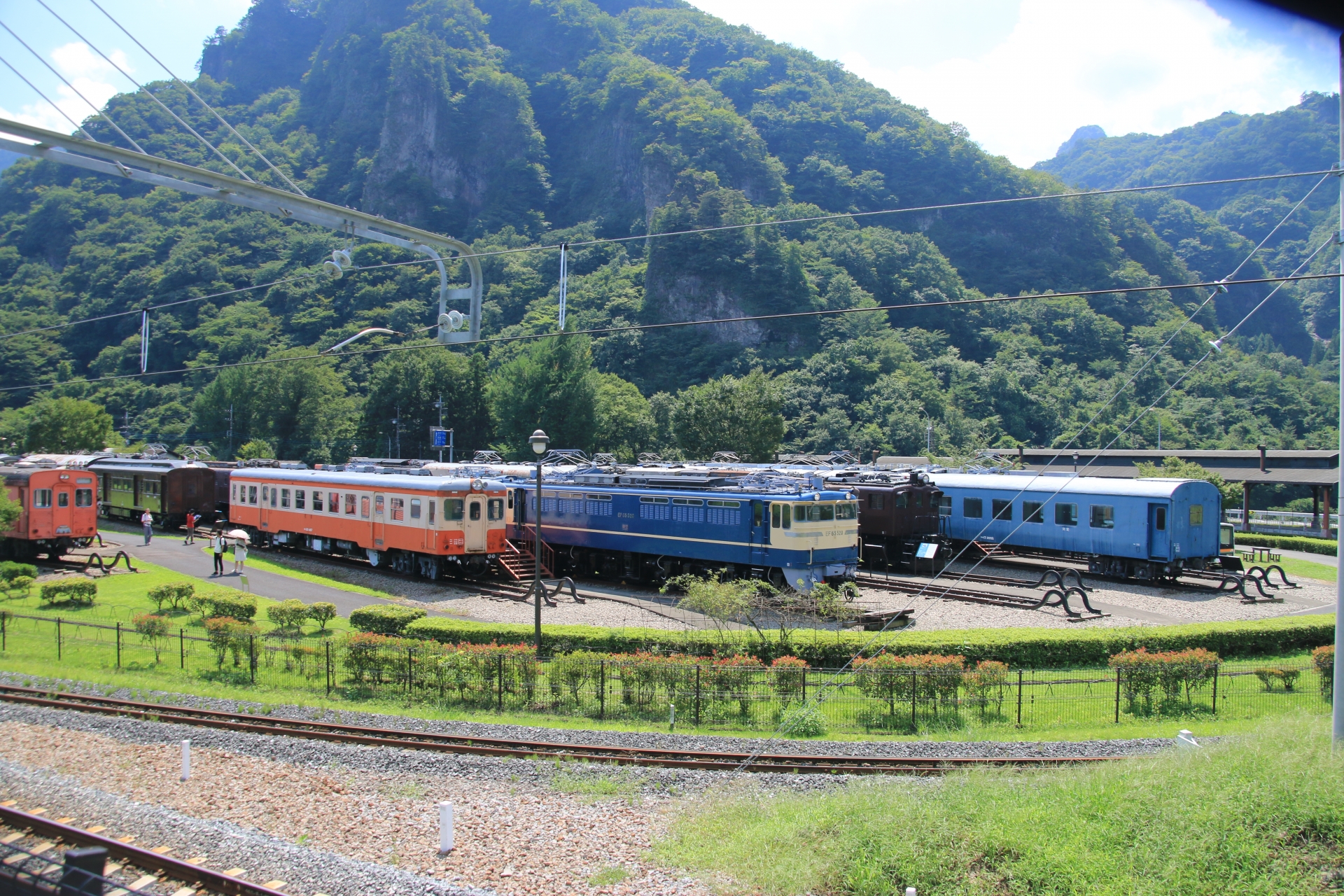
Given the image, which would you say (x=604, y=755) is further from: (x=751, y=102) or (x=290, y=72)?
(x=290, y=72)

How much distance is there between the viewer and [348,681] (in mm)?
16047

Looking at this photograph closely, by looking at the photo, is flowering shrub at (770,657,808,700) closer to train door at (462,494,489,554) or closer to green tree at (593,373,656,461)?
train door at (462,494,489,554)

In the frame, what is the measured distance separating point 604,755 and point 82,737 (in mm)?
8554

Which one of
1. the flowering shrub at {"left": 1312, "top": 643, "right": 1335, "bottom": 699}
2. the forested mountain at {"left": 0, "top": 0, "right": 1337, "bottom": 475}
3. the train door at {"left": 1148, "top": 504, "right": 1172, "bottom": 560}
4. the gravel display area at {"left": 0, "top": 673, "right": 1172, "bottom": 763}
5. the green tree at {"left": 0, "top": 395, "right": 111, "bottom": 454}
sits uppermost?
the forested mountain at {"left": 0, "top": 0, "right": 1337, "bottom": 475}

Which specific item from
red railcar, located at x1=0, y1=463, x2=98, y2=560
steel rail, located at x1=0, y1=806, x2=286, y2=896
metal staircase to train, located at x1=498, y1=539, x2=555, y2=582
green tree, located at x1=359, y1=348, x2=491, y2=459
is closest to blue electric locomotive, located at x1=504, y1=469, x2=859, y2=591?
metal staircase to train, located at x1=498, y1=539, x2=555, y2=582

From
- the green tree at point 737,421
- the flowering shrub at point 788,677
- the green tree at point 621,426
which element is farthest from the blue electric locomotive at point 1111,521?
the green tree at point 621,426

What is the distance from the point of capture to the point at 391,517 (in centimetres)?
2692

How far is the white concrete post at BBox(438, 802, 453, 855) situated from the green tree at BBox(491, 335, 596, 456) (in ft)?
172

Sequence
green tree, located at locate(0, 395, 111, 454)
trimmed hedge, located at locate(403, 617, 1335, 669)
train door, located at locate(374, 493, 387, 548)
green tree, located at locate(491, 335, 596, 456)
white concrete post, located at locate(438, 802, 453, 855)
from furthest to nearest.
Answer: green tree, located at locate(491, 335, 596, 456), green tree, located at locate(0, 395, 111, 454), train door, located at locate(374, 493, 387, 548), trimmed hedge, located at locate(403, 617, 1335, 669), white concrete post, located at locate(438, 802, 453, 855)

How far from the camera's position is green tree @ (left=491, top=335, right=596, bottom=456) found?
61062mm

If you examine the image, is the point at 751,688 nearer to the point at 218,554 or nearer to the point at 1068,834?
the point at 1068,834

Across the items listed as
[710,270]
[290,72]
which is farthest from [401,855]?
[290,72]

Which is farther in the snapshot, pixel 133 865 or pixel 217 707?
pixel 217 707

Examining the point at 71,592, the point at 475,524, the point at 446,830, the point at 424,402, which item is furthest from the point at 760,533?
the point at 424,402
